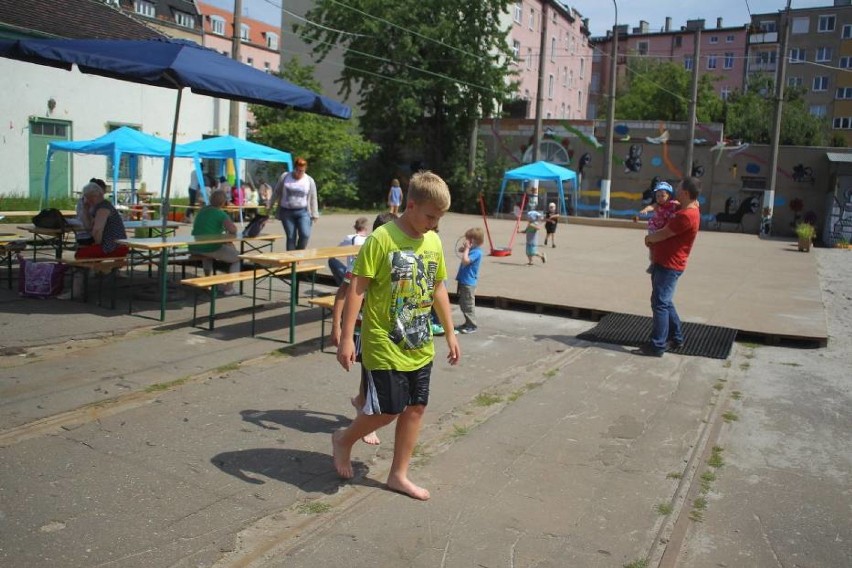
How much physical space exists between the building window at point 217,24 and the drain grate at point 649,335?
7113cm

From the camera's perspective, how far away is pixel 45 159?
79.6 feet

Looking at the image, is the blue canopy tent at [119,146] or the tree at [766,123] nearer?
the blue canopy tent at [119,146]

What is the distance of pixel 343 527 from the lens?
12.5 ft

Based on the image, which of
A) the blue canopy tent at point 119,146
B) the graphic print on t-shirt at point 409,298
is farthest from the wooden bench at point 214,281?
the blue canopy tent at point 119,146

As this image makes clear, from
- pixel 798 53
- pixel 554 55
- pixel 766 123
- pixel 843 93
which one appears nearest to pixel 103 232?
pixel 766 123

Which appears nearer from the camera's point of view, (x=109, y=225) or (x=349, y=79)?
(x=109, y=225)

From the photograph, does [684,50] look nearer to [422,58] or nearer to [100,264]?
[422,58]

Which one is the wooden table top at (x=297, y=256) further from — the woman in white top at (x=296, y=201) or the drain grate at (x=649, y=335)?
the drain grate at (x=649, y=335)

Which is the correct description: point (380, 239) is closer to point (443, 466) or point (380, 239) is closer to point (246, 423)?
point (443, 466)

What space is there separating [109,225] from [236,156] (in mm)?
12382

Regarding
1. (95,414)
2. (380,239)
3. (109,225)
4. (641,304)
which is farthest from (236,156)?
(380,239)

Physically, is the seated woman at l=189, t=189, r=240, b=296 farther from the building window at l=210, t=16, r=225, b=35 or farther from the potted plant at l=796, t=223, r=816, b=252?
the building window at l=210, t=16, r=225, b=35

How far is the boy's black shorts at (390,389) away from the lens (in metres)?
3.92

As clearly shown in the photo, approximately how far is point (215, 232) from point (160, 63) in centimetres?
243
